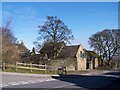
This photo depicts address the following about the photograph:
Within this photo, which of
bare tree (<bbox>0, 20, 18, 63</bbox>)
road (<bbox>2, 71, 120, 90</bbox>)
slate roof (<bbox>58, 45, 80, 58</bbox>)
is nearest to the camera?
road (<bbox>2, 71, 120, 90</bbox>)

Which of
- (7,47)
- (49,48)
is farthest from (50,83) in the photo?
(49,48)

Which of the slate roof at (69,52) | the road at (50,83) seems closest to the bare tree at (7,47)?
the road at (50,83)

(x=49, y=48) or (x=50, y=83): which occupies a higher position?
(x=49, y=48)

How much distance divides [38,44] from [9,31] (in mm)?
16979

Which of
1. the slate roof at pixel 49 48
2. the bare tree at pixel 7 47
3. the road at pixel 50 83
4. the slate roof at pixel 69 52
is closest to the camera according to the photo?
the road at pixel 50 83

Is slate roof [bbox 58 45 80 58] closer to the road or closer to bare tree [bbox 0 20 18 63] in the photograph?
bare tree [bbox 0 20 18 63]

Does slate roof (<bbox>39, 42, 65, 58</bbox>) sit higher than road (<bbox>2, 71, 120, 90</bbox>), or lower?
higher

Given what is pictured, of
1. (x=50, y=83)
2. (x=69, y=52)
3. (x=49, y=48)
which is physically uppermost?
(x=49, y=48)

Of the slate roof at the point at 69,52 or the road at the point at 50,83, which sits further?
the slate roof at the point at 69,52

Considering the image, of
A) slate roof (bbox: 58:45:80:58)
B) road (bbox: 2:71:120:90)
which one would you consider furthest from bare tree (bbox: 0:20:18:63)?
slate roof (bbox: 58:45:80:58)

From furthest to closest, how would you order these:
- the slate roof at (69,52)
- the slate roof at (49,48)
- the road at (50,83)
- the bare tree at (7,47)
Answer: the slate roof at (69,52) < the slate roof at (49,48) < the bare tree at (7,47) < the road at (50,83)

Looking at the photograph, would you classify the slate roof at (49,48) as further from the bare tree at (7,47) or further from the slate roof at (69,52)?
the bare tree at (7,47)

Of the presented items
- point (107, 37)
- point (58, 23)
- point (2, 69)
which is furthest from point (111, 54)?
point (2, 69)

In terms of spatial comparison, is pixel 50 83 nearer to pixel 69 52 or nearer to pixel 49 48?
pixel 49 48
